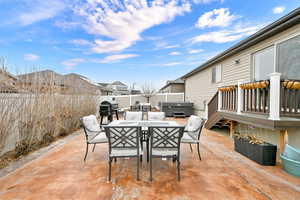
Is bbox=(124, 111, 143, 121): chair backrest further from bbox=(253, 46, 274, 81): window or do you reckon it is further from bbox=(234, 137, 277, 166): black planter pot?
bbox=(253, 46, 274, 81): window

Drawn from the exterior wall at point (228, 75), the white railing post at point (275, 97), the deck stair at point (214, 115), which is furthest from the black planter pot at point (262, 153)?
the exterior wall at point (228, 75)

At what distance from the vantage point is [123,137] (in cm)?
253

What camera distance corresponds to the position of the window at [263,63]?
14.3ft

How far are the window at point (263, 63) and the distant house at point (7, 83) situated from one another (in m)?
6.64

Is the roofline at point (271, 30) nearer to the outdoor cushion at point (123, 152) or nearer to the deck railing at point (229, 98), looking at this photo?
the deck railing at point (229, 98)

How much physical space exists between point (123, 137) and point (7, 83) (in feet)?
9.15

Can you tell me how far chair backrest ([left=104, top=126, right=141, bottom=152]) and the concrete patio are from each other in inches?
22.2

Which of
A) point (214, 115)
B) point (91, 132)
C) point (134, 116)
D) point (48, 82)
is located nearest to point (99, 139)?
point (91, 132)

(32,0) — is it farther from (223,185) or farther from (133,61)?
(133,61)

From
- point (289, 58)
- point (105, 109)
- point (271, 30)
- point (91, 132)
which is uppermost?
point (271, 30)

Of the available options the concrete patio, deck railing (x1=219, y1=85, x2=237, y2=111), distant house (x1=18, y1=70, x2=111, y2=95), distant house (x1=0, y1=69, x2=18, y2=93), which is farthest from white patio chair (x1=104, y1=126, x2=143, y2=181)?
deck railing (x1=219, y1=85, x2=237, y2=111)

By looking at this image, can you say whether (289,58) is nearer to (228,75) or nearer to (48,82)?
(228,75)

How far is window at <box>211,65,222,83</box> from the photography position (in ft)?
23.9

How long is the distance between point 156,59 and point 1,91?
14.4 meters
